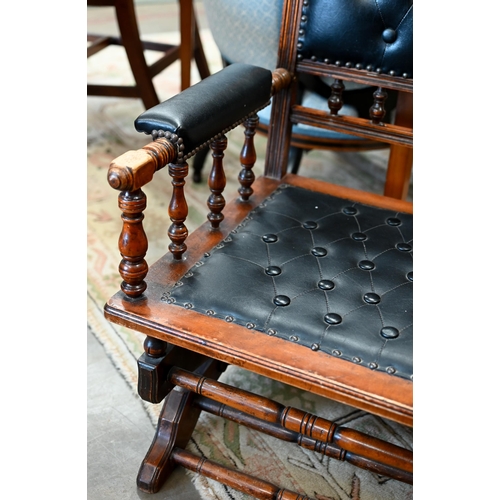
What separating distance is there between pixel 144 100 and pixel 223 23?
2.91 ft

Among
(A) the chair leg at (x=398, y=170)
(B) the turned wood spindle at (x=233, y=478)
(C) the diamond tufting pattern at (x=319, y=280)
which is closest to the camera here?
(C) the diamond tufting pattern at (x=319, y=280)

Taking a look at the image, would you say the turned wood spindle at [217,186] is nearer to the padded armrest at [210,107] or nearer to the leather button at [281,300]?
the padded armrest at [210,107]

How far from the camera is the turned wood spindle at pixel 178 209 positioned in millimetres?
1246

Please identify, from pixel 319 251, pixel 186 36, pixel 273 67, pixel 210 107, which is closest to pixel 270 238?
pixel 319 251

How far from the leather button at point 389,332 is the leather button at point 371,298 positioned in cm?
7

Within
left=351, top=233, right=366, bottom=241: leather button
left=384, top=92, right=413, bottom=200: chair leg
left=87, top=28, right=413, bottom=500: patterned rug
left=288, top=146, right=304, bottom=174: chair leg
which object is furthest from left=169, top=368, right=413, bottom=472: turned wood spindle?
left=288, top=146, right=304, bottom=174: chair leg

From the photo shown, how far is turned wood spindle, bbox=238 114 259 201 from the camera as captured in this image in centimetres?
149

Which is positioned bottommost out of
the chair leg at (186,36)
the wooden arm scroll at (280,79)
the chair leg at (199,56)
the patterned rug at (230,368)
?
the patterned rug at (230,368)

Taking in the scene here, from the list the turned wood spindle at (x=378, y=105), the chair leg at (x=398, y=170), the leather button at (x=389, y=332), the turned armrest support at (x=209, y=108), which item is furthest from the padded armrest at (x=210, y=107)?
the chair leg at (x=398, y=170)

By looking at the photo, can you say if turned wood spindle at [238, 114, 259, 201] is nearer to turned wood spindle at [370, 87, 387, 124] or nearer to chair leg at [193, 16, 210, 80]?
turned wood spindle at [370, 87, 387, 124]

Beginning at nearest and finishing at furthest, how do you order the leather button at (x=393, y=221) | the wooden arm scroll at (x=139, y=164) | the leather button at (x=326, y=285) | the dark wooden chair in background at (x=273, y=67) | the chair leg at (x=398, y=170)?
the wooden arm scroll at (x=139, y=164) → the leather button at (x=326, y=285) → the leather button at (x=393, y=221) → the dark wooden chair in background at (x=273, y=67) → the chair leg at (x=398, y=170)

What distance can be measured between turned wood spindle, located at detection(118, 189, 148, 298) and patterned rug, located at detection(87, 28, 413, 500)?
0.57 meters
